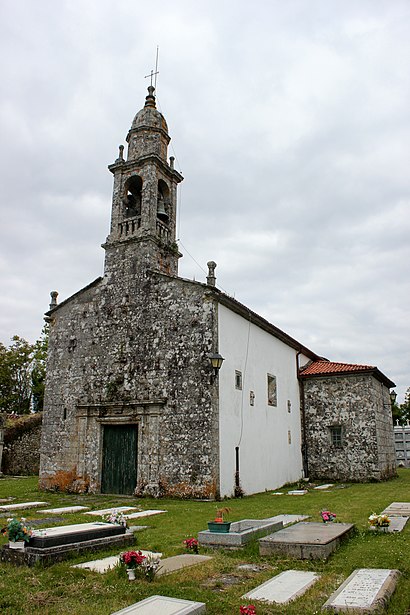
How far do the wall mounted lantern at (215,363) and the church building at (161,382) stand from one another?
45mm

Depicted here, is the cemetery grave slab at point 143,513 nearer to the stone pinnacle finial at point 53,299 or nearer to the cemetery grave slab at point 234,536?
the cemetery grave slab at point 234,536

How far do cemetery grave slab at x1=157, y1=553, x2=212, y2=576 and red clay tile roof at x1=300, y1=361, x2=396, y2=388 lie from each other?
1717 centimetres

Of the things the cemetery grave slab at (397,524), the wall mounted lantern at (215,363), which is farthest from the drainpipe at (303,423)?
the cemetery grave slab at (397,524)

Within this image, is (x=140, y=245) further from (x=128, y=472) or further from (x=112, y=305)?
(x=128, y=472)

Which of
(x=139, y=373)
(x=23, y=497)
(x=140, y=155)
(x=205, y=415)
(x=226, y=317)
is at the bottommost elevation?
(x=23, y=497)

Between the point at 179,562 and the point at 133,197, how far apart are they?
1602 cm

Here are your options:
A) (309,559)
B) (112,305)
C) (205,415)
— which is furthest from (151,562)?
(112,305)

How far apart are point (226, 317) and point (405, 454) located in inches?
910

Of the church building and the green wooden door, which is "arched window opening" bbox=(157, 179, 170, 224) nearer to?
the church building

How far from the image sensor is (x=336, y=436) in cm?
2291

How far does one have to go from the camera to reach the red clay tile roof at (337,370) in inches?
903

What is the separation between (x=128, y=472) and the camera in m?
16.7

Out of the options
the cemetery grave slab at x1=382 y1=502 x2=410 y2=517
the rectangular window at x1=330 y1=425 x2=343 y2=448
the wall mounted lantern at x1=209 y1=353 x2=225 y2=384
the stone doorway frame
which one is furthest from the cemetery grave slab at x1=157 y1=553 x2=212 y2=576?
the rectangular window at x1=330 y1=425 x2=343 y2=448

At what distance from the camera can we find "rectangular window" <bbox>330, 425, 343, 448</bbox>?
74.4ft
